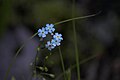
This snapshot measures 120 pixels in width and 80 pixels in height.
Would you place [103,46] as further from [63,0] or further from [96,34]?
[63,0]

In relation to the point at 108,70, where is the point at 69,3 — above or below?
above

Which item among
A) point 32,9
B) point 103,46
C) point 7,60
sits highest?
point 32,9

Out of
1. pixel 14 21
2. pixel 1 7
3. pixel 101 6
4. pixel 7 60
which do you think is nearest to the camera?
pixel 1 7

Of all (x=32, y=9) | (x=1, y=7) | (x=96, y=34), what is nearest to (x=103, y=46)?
(x=96, y=34)

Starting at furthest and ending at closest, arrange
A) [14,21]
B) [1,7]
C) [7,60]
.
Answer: [14,21] < [7,60] < [1,7]

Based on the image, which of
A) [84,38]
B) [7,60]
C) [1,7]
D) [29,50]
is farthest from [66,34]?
[1,7]

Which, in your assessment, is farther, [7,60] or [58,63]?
[58,63]
